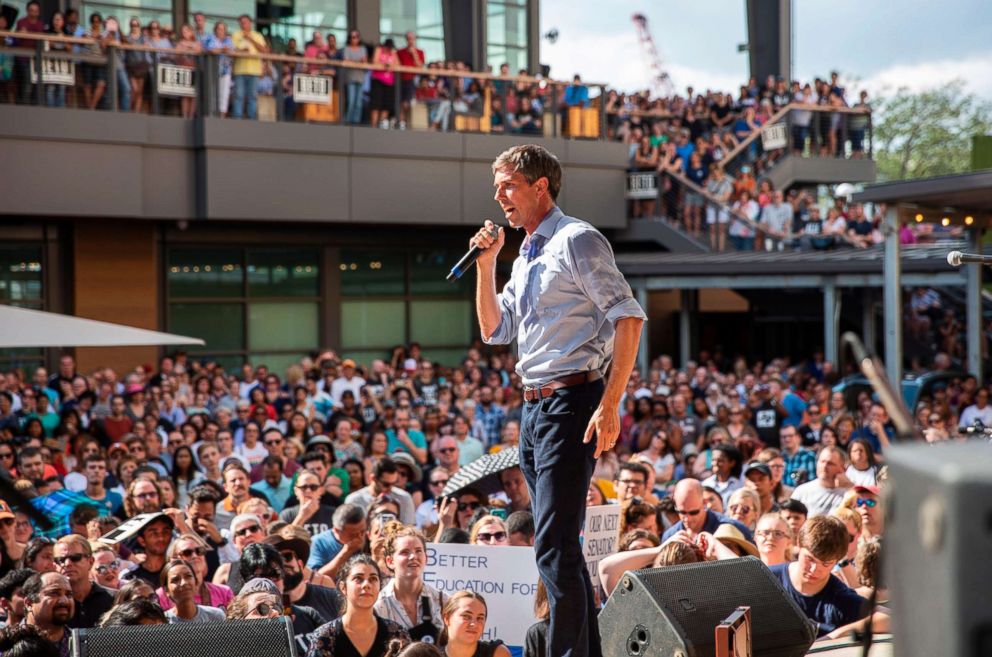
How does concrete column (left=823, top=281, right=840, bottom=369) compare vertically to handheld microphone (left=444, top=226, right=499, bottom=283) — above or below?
below

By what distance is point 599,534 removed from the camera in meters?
6.32

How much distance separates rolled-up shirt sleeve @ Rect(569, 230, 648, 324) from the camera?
361cm

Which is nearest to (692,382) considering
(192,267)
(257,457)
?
(257,457)

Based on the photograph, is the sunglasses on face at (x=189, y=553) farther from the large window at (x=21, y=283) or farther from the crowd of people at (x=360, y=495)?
the large window at (x=21, y=283)

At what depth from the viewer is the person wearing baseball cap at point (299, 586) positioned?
256 inches

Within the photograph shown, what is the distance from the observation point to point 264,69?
17656 millimetres

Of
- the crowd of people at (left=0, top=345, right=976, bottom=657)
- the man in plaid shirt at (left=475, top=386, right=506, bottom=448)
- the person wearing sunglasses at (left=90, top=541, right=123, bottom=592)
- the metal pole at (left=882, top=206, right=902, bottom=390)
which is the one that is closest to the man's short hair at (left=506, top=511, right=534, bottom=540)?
the crowd of people at (left=0, top=345, right=976, bottom=657)

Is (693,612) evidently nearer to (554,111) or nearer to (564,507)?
(564,507)

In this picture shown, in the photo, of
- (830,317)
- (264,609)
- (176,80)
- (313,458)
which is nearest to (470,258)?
(264,609)

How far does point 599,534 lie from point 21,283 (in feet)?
47.5

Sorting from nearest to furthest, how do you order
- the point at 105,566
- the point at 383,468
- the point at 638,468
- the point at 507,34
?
1. the point at 105,566
2. the point at 638,468
3. the point at 383,468
4. the point at 507,34

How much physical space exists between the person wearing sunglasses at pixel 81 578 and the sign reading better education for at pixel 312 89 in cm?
1270

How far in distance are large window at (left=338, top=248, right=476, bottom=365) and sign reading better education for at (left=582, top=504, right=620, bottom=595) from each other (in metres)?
15.4

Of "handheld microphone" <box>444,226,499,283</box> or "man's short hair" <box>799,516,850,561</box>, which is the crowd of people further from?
"handheld microphone" <box>444,226,499,283</box>
